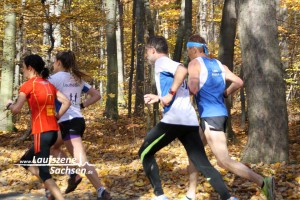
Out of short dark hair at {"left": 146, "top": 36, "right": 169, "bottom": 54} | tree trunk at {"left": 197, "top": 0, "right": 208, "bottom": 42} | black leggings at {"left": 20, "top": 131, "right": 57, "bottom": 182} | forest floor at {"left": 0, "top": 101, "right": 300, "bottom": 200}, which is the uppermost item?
tree trunk at {"left": 197, "top": 0, "right": 208, "bottom": 42}

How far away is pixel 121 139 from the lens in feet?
48.6

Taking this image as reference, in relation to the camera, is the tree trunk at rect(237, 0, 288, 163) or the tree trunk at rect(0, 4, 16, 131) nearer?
the tree trunk at rect(237, 0, 288, 163)

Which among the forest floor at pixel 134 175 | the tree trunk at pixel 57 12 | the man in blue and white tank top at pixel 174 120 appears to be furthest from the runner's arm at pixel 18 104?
the tree trunk at pixel 57 12

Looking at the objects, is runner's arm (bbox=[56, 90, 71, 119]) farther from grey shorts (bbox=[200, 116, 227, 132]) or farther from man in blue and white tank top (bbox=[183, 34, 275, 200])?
grey shorts (bbox=[200, 116, 227, 132])

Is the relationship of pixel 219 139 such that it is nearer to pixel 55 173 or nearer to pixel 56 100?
pixel 56 100

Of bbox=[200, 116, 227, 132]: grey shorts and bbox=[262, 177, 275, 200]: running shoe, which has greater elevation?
bbox=[200, 116, 227, 132]: grey shorts

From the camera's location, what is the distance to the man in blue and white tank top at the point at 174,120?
5.06 metres

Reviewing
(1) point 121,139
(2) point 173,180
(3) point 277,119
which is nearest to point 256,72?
(3) point 277,119

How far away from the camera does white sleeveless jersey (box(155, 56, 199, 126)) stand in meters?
5.12

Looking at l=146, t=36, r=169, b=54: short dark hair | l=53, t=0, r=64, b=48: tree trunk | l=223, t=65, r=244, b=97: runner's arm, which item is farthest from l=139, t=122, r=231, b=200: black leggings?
l=53, t=0, r=64, b=48: tree trunk

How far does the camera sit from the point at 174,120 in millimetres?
5117

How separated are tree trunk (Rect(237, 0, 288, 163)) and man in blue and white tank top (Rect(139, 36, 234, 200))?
8.87ft

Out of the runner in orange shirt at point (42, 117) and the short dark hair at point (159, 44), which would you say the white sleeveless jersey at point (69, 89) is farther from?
the short dark hair at point (159, 44)

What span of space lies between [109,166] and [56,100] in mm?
4326
